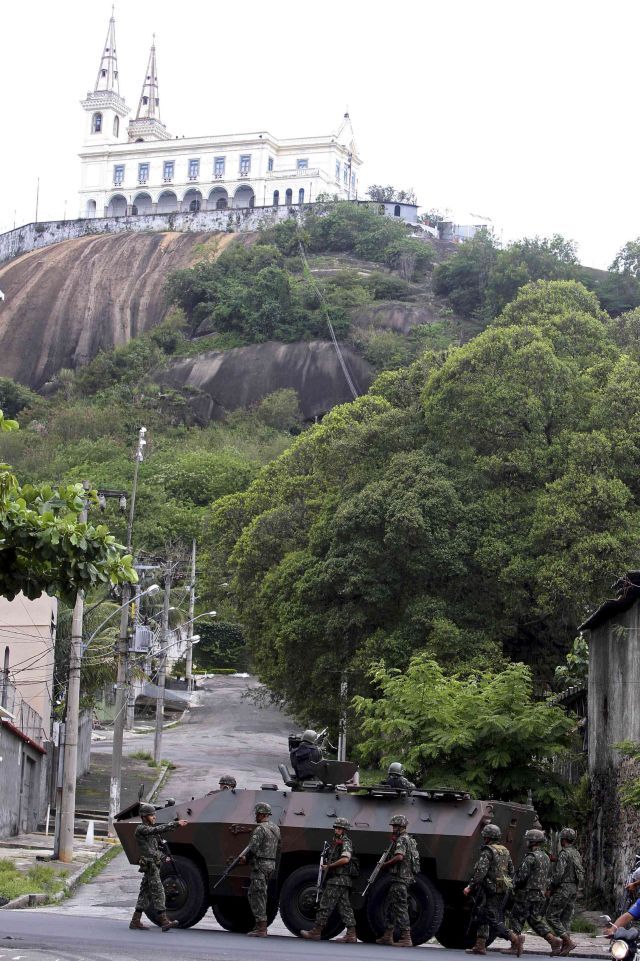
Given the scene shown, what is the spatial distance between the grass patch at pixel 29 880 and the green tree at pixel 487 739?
19.3 ft

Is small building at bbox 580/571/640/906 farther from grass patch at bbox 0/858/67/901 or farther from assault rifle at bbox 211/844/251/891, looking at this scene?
grass patch at bbox 0/858/67/901

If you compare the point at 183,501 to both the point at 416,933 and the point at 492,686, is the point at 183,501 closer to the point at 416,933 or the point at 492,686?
the point at 492,686

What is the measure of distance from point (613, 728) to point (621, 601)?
2.85m

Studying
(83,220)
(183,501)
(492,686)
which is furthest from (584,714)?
(83,220)

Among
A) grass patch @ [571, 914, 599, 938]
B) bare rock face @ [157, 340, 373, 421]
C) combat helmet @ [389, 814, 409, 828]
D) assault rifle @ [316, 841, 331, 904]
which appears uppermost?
bare rock face @ [157, 340, 373, 421]

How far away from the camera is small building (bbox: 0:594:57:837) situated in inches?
1211

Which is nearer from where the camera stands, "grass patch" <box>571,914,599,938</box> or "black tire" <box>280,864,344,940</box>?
"black tire" <box>280,864,344,940</box>

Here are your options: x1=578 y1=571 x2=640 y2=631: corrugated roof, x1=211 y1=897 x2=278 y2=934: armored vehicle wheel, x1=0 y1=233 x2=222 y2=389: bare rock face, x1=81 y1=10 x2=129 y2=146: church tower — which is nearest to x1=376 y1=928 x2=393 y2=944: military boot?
x1=211 y1=897 x2=278 y2=934: armored vehicle wheel

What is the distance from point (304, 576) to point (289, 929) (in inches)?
797

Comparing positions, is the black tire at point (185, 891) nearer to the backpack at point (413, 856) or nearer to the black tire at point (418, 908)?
the black tire at point (418, 908)

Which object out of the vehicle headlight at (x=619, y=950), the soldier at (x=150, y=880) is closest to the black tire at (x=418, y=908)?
the soldier at (x=150, y=880)

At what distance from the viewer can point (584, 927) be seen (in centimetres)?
2034

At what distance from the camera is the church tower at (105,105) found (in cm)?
14712

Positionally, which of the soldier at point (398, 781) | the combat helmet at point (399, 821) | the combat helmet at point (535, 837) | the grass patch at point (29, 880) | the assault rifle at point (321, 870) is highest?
the soldier at point (398, 781)
